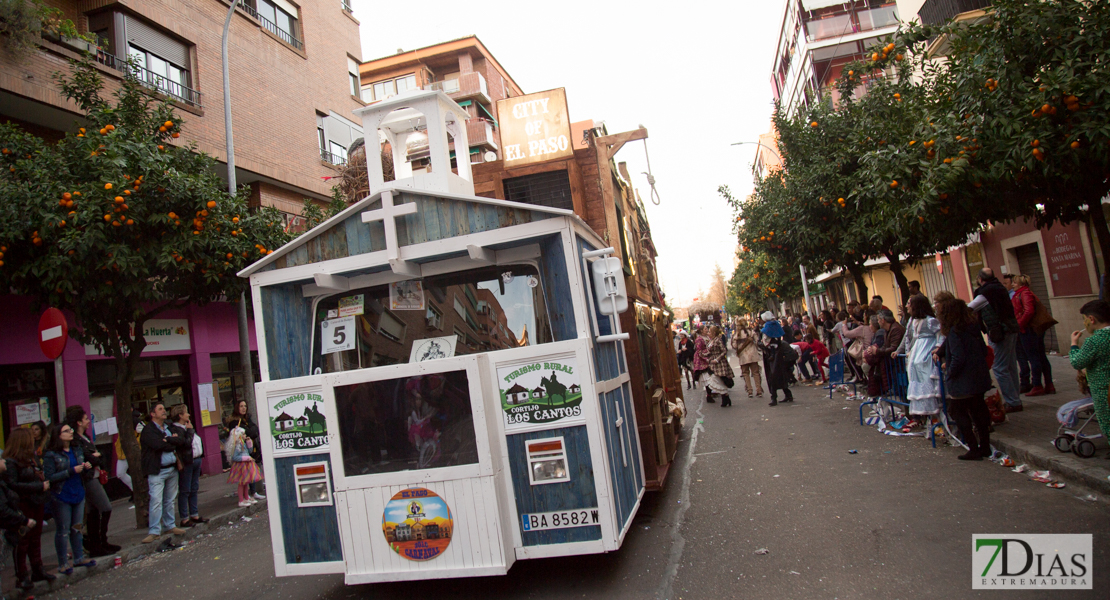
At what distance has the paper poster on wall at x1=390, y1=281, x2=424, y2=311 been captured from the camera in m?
5.20

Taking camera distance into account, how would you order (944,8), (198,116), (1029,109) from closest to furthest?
1. (1029,109)
2. (198,116)
3. (944,8)

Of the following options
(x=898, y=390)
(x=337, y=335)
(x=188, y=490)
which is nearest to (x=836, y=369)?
(x=898, y=390)

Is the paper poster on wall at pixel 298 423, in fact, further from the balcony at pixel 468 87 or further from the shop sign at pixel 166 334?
the balcony at pixel 468 87

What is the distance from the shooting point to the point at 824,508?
19.8ft

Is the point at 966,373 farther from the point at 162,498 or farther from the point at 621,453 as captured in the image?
the point at 162,498

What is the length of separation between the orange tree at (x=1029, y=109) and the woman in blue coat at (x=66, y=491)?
945 centimetres

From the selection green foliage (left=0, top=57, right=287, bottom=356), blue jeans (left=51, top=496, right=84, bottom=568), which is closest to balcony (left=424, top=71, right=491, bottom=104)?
green foliage (left=0, top=57, right=287, bottom=356)

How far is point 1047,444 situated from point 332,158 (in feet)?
59.5

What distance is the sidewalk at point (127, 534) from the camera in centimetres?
708

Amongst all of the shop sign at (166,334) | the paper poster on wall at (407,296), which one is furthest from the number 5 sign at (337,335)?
the shop sign at (166,334)

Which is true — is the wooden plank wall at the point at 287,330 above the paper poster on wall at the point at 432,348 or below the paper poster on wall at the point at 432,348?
above

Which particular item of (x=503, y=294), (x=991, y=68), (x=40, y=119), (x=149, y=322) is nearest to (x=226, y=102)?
(x=40, y=119)

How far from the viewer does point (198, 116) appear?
47.8 ft

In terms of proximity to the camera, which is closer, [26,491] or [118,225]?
[26,491]
